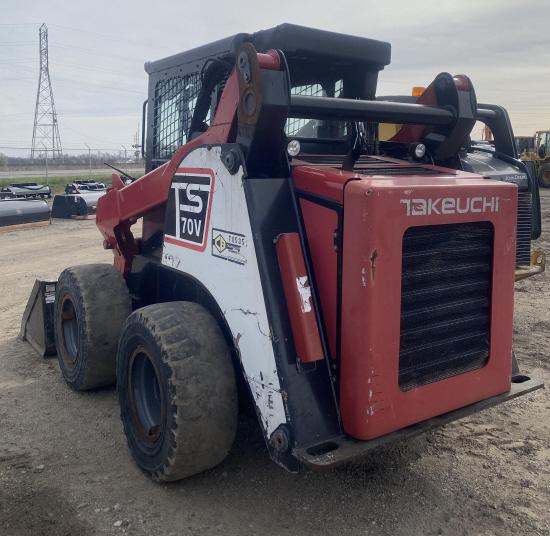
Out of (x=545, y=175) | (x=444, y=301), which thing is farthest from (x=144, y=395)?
(x=545, y=175)

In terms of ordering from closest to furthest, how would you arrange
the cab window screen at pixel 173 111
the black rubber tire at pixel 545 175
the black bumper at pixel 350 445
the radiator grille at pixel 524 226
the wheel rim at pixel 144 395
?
the black bumper at pixel 350 445, the wheel rim at pixel 144 395, the cab window screen at pixel 173 111, the radiator grille at pixel 524 226, the black rubber tire at pixel 545 175

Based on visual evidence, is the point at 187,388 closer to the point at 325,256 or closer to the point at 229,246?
the point at 229,246

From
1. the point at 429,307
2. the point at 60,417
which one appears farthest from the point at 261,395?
the point at 60,417

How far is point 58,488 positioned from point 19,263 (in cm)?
716

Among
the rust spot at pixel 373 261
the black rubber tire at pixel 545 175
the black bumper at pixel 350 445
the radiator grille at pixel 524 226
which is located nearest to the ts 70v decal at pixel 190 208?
the rust spot at pixel 373 261

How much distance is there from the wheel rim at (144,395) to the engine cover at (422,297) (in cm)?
111

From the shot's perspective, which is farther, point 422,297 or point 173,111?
point 173,111

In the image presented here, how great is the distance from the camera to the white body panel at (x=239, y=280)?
267cm

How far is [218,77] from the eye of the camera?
3477 mm

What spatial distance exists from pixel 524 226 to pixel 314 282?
12.8 feet

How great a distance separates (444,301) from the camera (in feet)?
9.38

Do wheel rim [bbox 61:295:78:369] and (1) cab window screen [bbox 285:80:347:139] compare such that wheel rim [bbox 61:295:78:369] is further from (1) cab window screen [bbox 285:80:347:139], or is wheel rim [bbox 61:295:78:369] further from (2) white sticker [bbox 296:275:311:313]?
(2) white sticker [bbox 296:275:311:313]

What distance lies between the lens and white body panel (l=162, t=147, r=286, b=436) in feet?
8.75

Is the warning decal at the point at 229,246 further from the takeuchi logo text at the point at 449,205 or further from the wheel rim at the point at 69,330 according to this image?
the wheel rim at the point at 69,330
